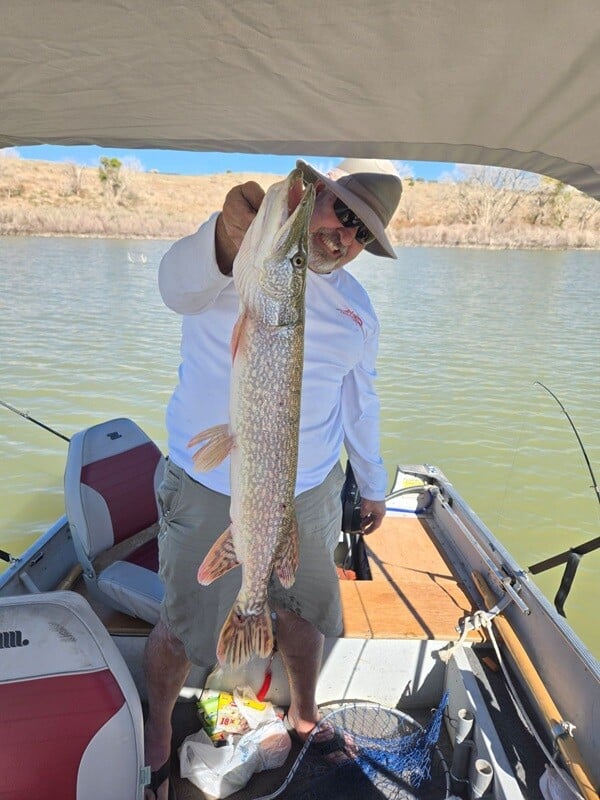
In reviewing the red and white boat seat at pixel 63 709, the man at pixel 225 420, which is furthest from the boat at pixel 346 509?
the man at pixel 225 420

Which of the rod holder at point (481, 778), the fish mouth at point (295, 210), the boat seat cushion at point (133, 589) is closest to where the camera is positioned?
the fish mouth at point (295, 210)

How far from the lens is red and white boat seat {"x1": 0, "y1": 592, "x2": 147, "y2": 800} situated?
4.93 ft

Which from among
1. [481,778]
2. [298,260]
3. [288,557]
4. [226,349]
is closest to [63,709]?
[288,557]

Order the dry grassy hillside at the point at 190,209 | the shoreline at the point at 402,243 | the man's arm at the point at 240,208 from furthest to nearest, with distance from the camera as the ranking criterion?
the dry grassy hillside at the point at 190,209, the shoreline at the point at 402,243, the man's arm at the point at 240,208

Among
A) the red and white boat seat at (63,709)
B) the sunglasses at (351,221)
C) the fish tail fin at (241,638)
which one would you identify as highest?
the sunglasses at (351,221)

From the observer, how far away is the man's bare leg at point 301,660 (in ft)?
7.43

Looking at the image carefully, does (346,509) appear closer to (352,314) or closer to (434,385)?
(352,314)

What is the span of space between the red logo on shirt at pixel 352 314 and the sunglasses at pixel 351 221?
0.25 meters

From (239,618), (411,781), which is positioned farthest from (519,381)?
(239,618)

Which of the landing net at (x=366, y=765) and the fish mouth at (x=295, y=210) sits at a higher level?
the fish mouth at (x=295, y=210)

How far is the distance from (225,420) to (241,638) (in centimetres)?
67

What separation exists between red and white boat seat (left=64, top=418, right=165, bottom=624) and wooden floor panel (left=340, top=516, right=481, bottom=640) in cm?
101

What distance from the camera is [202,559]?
1909mm

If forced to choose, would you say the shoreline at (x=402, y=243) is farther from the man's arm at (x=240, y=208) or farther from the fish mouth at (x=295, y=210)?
the fish mouth at (x=295, y=210)
